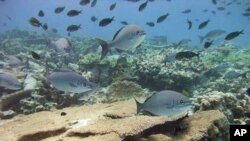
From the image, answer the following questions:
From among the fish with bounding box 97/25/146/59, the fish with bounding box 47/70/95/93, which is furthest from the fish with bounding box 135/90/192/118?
the fish with bounding box 97/25/146/59

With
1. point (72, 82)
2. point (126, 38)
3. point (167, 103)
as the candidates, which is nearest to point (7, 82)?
point (72, 82)

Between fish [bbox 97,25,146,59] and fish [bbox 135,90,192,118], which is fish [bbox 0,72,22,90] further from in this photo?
fish [bbox 135,90,192,118]

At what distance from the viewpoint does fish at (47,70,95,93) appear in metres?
6.25

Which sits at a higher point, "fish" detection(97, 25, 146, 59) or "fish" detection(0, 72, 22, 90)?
"fish" detection(97, 25, 146, 59)

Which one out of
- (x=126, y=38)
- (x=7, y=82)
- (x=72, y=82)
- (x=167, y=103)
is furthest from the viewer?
(x=7, y=82)

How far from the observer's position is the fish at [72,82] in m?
6.25

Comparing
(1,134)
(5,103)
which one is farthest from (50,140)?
(5,103)

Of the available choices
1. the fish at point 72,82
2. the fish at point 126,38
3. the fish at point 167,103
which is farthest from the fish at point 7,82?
the fish at point 167,103

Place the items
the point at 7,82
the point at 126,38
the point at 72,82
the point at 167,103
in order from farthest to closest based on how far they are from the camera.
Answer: the point at 7,82 → the point at 126,38 → the point at 72,82 → the point at 167,103

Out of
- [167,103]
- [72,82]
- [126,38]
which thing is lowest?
[167,103]

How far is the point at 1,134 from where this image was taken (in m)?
5.29

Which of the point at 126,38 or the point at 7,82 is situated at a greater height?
the point at 126,38

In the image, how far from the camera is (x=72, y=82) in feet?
20.6

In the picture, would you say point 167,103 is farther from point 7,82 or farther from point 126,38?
point 7,82
